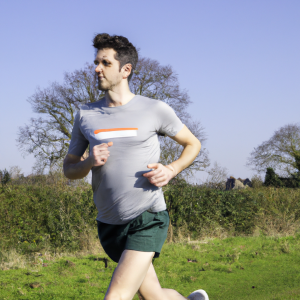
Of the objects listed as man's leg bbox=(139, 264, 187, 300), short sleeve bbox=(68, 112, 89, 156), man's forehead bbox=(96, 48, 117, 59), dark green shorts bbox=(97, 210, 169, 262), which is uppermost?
man's forehead bbox=(96, 48, 117, 59)

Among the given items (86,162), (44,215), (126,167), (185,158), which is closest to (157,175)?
(126,167)

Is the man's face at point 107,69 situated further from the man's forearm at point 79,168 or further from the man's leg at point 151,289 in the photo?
the man's leg at point 151,289

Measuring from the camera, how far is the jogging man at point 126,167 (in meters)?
2.15

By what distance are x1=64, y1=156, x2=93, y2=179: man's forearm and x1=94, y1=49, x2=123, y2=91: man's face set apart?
1.75 ft

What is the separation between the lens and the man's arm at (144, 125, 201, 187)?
214 cm

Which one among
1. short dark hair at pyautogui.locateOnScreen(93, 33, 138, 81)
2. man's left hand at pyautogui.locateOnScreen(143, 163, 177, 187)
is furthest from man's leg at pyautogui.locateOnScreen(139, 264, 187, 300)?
short dark hair at pyautogui.locateOnScreen(93, 33, 138, 81)

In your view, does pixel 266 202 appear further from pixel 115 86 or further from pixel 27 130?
pixel 27 130

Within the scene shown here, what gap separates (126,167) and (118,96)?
1.72 ft

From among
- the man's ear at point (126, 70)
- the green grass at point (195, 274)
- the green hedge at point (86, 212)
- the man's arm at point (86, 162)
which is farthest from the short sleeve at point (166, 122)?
the green hedge at point (86, 212)

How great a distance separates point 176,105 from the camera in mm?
21938

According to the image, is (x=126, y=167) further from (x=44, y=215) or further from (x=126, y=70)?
(x=44, y=215)

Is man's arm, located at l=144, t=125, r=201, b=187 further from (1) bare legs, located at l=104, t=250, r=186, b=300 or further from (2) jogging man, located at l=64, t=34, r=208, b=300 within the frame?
(1) bare legs, located at l=104, t=250, r=186, b=300

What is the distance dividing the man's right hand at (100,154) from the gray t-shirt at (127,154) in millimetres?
116

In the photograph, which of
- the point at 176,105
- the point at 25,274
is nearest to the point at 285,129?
the point at 176,105
